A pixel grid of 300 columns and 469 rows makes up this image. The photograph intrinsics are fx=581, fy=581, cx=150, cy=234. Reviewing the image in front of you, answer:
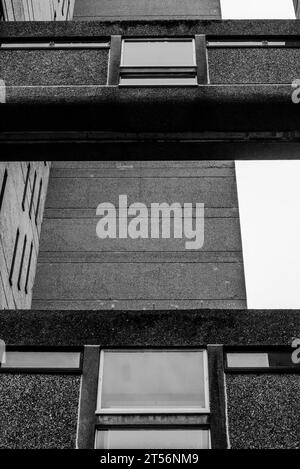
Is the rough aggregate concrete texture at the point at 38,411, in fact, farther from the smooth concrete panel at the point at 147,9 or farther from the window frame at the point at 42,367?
the smooth concrete panel at the point at 147,9

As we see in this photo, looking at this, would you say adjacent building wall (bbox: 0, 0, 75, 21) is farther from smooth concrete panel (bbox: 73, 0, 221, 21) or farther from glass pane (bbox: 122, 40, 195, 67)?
glass pane (bbox: 122, 40, 195, 67)

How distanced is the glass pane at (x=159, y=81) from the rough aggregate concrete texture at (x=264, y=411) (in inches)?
193

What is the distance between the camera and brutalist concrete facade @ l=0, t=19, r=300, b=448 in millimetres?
6590

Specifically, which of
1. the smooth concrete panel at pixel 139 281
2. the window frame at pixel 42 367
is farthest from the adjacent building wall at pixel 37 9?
the window frame at pixel 42 367

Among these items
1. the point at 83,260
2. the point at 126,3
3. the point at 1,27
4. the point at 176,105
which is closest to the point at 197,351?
the point at 176,105

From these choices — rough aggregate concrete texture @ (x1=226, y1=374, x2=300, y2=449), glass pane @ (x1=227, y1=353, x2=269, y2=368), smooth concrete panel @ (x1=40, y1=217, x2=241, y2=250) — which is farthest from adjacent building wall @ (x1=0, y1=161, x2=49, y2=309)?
rough aggregate concrete texture @ (x1=226, y1=374, x2=300, y2=449)

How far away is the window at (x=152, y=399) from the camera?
6426 millimetres

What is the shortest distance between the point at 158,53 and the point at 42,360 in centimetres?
567

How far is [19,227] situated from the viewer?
1297cm

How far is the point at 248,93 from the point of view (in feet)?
29.9

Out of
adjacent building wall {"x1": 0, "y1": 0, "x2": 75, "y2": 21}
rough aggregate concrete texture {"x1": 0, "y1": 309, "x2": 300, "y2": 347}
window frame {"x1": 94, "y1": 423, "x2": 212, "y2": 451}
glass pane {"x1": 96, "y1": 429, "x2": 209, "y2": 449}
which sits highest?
adjacent building wall {"x1": 0, "y1": 0, "x2": 75, "y2": 21}
